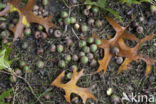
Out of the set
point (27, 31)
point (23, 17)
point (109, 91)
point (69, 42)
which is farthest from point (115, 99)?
point (23, 17)

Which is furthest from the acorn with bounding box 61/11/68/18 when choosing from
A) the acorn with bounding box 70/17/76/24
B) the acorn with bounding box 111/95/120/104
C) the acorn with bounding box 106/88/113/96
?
the acorn with bounding box 111/95/120/104

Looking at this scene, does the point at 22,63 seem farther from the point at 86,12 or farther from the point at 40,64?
the point at 86,12

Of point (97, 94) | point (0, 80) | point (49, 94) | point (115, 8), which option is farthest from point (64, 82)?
point (115, 8)

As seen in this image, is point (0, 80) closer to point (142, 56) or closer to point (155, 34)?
point (142, 56)

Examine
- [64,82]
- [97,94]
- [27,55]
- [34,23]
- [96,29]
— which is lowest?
[97,94]

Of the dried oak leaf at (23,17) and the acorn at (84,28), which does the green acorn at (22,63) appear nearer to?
the dried oak leaf at (23,17)

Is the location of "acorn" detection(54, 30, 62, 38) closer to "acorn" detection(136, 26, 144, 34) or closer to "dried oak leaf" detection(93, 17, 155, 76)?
"dried oak leaf" detection(93, 17, 155, 76)

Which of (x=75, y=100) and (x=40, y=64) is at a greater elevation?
(x=40, y=64)
